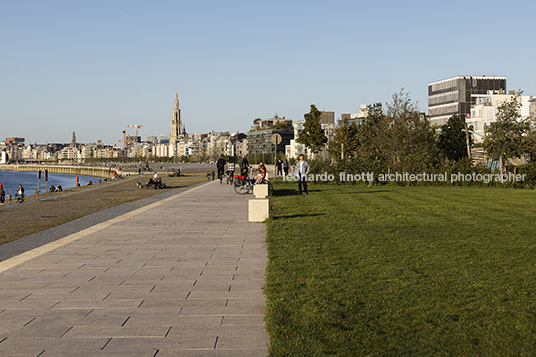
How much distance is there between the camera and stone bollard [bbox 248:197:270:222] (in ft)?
44.7

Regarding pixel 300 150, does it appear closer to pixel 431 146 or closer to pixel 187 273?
pixel 431 146

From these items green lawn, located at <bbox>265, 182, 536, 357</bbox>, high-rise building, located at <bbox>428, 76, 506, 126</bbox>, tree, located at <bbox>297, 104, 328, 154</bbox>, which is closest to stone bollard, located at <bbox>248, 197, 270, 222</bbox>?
green lawn, located at <bbox>265, 182, 536, 357</bbox>

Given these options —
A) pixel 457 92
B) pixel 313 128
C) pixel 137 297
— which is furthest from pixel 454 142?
pixel 457 92

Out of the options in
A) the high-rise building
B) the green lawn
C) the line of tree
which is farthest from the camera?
the high-rise building

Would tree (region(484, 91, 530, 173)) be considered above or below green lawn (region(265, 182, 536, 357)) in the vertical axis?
above

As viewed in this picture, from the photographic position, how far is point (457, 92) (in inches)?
4626

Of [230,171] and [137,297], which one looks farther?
[230,171]

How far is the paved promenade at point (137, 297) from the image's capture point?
448 cm

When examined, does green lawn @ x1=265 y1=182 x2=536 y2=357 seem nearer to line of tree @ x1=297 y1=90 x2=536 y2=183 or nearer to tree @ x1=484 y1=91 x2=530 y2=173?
line of tree @ x1=297 y1=90 x2=536 y2=183

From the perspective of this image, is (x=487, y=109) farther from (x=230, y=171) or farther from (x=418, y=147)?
(x=230, y=171)

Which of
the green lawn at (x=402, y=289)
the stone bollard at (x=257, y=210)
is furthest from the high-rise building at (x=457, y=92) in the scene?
the green lawn at (x=402, y=289)

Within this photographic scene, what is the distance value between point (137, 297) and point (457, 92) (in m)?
122

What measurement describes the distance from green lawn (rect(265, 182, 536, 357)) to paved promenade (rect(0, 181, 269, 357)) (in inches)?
15.3

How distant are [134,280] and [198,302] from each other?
5.21 feet
